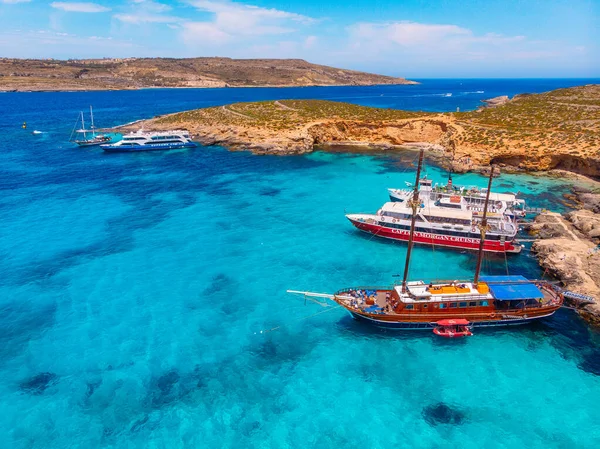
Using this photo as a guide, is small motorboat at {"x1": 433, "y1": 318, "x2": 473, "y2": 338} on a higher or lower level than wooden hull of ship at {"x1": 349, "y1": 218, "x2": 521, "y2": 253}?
lower

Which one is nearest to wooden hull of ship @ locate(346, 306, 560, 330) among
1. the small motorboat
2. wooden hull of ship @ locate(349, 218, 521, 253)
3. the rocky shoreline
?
the small motorboat

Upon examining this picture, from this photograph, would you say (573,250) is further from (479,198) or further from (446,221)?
(446,221)

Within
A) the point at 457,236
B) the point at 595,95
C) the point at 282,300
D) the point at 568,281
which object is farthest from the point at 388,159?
the point at 595,95

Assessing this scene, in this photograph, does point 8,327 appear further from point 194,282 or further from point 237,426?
point 237,426

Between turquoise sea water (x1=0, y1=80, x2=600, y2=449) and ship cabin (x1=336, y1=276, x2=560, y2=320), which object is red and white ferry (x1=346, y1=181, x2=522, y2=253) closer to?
turquoise sea water (x1=0, y1=80, x2=600, y2=449)

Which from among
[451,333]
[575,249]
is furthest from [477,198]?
[451,333]

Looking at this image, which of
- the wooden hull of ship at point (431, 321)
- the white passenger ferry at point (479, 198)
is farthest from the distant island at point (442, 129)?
the wooden hull of ship at point (431, 321)

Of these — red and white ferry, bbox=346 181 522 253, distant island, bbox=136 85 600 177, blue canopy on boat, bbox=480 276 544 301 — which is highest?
distant island, bbox=136 85 600 177
